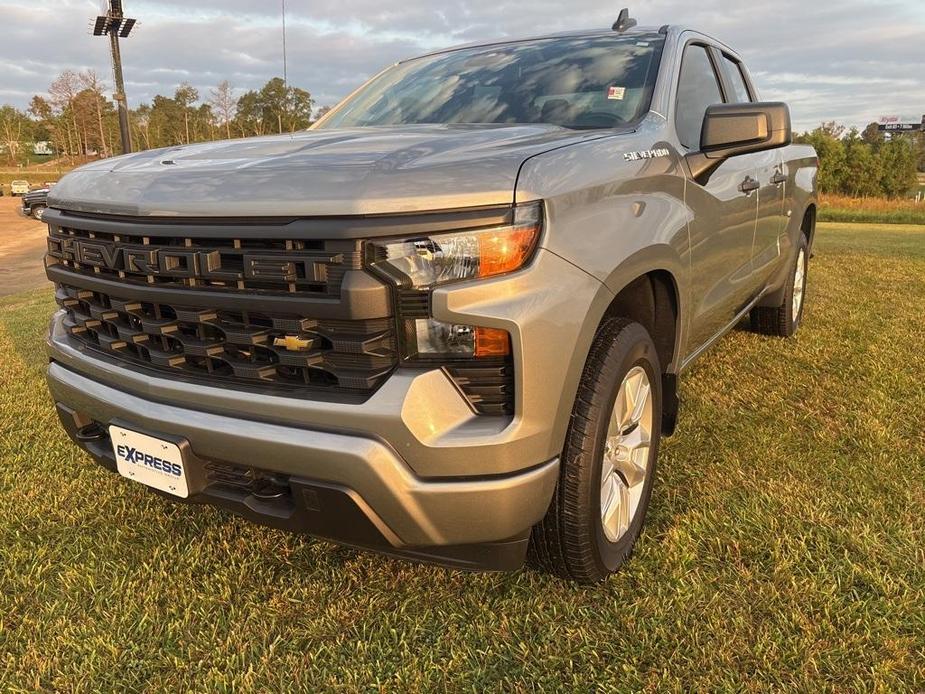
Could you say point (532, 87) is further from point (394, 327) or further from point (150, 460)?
point (150, 460)

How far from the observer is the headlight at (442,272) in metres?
1.63

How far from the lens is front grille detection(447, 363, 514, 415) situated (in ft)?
5.47

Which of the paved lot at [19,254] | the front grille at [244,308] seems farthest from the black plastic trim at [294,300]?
the paved lot at [19,254]

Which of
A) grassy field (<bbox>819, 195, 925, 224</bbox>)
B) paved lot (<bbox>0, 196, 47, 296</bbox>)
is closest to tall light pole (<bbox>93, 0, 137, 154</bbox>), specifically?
paved lot (<bbox>0, 196, 47, 296</bbox>)

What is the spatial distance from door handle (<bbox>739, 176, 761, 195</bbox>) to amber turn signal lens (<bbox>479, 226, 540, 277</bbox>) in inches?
75.9

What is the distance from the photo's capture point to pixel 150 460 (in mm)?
1978

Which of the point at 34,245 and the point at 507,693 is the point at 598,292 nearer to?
the point at 507,693

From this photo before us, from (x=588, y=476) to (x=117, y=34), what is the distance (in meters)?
36.7

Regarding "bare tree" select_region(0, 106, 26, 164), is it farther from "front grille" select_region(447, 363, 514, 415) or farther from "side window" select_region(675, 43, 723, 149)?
"front grille" select_region(447, 363, 514, 415)

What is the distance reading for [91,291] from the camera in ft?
7.34

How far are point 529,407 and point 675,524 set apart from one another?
1.12m

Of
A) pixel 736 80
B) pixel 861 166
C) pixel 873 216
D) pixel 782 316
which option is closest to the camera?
pixel 736 80

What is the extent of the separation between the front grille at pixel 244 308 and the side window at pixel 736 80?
120 inches

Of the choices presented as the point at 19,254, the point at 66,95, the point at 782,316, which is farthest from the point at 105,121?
the point at 782,316
